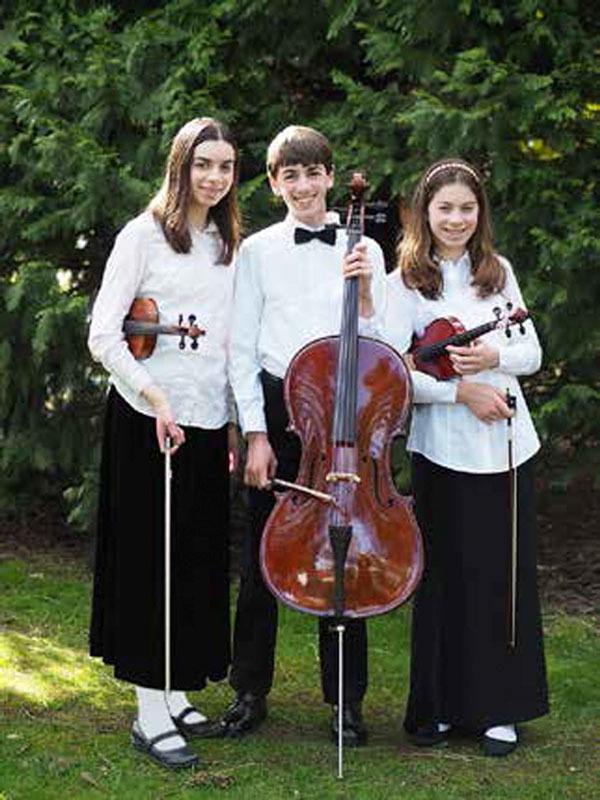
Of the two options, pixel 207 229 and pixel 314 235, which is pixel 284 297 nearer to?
pixel 314 235

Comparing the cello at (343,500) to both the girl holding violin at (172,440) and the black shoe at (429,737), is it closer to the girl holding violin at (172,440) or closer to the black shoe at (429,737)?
the girl holding violin at (172,440)

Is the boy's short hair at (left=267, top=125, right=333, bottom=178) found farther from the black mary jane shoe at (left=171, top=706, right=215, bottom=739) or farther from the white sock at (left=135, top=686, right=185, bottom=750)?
Result: the black mary jane shoe at (left=171, top=706, right=215, bottom=739)

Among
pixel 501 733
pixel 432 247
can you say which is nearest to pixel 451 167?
pixel 432 247

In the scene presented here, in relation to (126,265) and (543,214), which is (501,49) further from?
(126,265)

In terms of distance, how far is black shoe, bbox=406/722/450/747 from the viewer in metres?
4.35

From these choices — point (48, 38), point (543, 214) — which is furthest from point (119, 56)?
point (543, 214)

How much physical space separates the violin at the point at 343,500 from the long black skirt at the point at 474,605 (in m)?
0.37

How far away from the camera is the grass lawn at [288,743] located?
404 cm

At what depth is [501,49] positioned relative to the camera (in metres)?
5.75

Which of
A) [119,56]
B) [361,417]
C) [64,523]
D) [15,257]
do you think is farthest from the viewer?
[64,523]

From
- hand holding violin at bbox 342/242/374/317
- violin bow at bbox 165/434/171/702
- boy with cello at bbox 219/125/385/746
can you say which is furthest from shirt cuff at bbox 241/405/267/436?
hand holding violin at bbox 342/242/374/317

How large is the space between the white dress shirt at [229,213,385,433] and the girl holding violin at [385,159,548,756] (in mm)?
169

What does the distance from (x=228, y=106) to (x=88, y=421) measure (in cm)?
163

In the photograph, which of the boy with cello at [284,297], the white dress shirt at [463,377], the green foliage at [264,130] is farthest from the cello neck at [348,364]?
the green foliage at [264,130]
